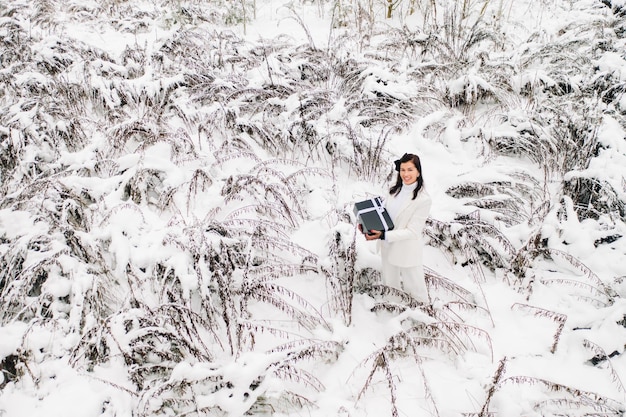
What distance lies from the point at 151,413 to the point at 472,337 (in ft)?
5.88

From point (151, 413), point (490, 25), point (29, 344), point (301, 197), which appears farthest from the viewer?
point (490, 25)

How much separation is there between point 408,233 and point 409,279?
16.3 inches

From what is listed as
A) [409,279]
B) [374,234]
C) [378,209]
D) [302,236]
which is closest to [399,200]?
[378,209]

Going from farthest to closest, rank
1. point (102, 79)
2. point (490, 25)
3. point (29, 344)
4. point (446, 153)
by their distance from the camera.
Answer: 1. point (490, 25)
2. point (102, 79)
3. point (446, 153)
4. point (29, 344)

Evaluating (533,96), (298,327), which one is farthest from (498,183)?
(298,327)

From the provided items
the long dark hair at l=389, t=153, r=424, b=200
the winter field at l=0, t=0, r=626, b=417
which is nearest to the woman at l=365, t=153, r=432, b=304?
the long dark hair at l=389, t=153, r=424, b=200

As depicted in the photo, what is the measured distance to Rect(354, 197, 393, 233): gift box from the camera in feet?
7.22

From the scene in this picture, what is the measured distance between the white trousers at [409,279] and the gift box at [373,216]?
0.38 meters

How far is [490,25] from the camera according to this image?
6309 millimetres

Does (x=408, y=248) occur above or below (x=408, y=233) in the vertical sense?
below

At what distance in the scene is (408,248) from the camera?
2.29m

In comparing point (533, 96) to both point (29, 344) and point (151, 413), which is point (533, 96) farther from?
point (29, 344)

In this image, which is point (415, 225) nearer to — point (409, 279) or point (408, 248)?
point (408, 248)

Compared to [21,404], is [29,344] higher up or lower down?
higher up
